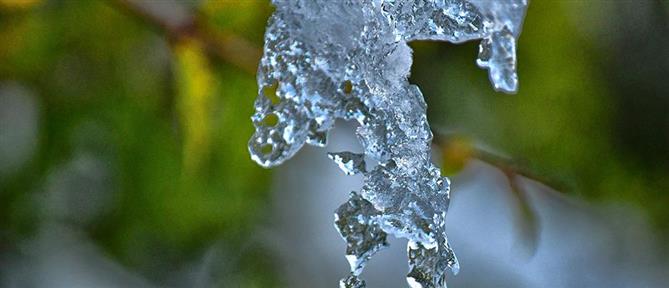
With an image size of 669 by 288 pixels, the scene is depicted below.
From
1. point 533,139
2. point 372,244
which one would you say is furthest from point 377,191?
point 533,139

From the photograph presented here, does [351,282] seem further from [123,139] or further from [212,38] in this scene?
[123,139]

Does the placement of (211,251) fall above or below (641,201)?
above

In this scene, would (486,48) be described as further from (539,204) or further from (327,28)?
(539,204)

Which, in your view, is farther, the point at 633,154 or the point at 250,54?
the point at 633,154

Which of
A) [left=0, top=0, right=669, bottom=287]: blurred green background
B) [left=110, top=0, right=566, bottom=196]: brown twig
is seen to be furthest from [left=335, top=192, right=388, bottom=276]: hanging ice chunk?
[left=0, top=0, right=669, bottom=287]: blurred green background

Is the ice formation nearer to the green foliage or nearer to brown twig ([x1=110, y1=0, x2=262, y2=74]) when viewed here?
brown twig ([x1=110, y1=0, x2=262, y2=74])

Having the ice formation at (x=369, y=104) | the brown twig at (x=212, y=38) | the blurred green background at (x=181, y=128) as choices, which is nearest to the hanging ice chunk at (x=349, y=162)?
the ice formation at (x=369, y=104)

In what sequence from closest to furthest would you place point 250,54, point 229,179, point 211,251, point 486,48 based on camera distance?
1. point 486,48
2. point 250,54
3. point 229,179
4. point 211,251

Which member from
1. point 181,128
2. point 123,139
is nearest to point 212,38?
point 181,128
